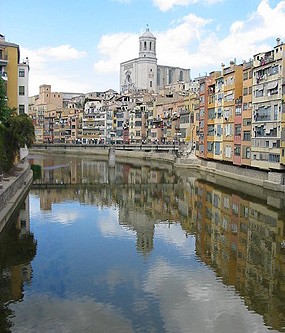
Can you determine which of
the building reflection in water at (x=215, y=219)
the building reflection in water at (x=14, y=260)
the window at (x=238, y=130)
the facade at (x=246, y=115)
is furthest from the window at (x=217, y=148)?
the building reflection in water at (x=14, y=260)

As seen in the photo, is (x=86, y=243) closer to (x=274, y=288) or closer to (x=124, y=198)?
(x=274, y=288)

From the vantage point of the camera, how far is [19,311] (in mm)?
15617

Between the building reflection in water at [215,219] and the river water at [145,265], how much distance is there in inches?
3.0

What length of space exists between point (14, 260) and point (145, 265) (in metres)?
6.05

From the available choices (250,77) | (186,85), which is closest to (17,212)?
(250,77)

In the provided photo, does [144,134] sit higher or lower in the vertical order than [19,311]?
higher

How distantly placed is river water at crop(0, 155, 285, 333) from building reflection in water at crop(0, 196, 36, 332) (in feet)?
0.16

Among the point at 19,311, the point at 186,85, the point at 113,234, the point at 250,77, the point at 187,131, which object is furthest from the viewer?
the point at 186,85

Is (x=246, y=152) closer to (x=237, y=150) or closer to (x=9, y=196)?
(x=237, y=150)

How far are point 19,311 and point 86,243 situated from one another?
393 inches

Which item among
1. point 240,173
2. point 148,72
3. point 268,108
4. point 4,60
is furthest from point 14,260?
point 148,72

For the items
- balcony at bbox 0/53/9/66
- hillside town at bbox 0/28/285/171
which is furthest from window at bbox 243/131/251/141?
balcony at bbox 0/53/9/66

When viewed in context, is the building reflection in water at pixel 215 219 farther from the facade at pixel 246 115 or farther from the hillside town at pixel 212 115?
the hillside town at pixel 212 115

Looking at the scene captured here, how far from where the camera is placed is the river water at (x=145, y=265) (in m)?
15.3
